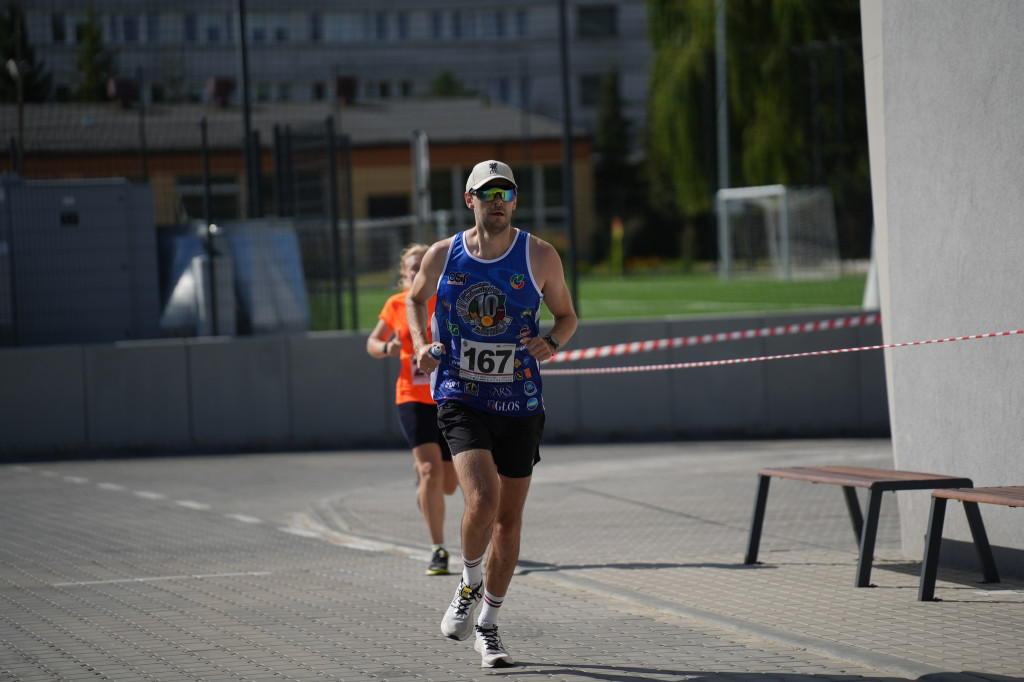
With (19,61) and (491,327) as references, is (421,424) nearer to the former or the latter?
(491,327)

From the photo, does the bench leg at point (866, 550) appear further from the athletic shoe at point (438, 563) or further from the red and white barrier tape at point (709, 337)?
the red and white barrier tape at point (709, 337)

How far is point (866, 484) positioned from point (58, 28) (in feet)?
106

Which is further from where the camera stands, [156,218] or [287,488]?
[156,218]

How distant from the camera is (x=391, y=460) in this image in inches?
564

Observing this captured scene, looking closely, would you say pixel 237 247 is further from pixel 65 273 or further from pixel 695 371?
pixel 695 371

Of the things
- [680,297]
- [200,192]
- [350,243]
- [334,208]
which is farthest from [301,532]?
[680,297]

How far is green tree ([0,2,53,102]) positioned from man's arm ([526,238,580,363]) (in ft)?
69.7

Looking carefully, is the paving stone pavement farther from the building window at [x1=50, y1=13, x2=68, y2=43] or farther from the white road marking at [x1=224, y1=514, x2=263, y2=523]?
the building window at [x1=50, y1=13, x2=68, y2=43]

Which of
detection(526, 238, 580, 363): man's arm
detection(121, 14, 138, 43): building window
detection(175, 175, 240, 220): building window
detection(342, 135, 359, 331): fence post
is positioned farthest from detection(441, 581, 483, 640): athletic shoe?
detection(121, 14, 138, 43): building window

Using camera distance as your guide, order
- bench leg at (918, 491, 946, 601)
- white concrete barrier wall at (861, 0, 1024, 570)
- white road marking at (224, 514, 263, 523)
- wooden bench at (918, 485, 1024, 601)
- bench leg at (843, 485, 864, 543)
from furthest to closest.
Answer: white road marking at (224, 514, 263, 523), bench leg at (843, 485, 864, 543), white concrete barrier wall at (861, 0, 1024, 570), bench leg at (918, 491, 946, 601), wooden bench at (918, 485, 1024, 601)

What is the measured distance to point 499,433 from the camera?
5750 millimetres

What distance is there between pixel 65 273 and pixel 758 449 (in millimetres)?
7938

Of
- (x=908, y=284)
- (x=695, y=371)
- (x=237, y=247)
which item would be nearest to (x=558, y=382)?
(x=695, y=371)

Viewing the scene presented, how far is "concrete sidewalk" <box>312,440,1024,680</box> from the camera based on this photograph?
594cm
